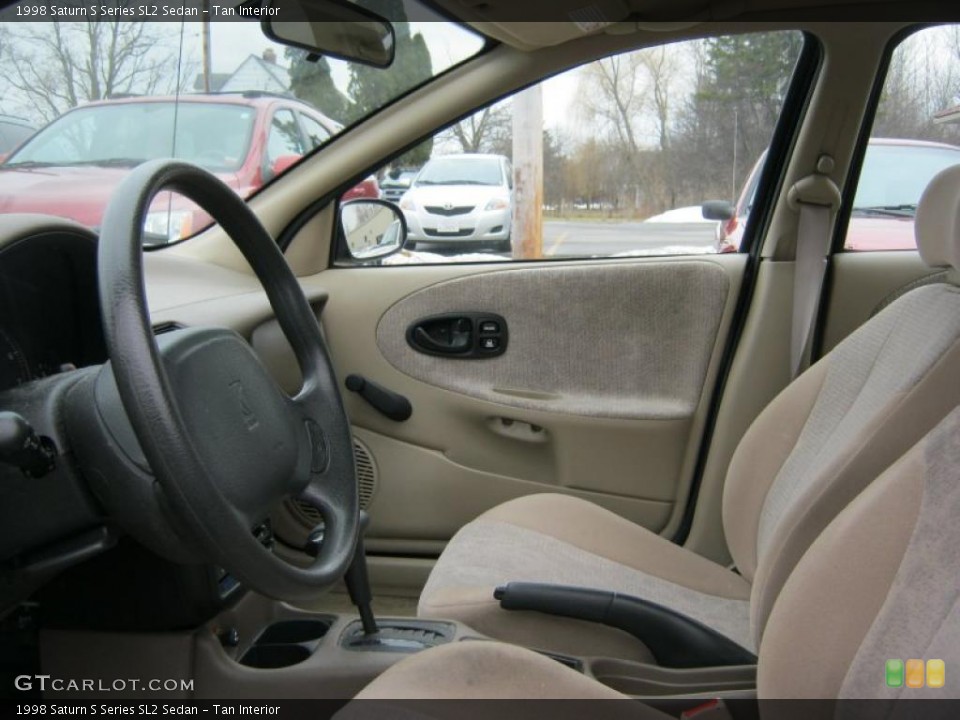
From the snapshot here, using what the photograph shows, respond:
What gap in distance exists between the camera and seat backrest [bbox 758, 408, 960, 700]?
99cm

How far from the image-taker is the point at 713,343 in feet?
7.27

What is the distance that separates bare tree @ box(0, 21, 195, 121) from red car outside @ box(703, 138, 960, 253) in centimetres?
135

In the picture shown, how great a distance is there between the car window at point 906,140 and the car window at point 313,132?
1.31 meters

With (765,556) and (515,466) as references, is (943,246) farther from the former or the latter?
(515,466)

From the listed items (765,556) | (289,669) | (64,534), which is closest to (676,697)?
(765,556)

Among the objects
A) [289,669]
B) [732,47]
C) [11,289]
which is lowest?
[289,669]

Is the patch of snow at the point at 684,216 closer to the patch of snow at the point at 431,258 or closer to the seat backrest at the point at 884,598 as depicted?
the patch of snow at the point at 431,258

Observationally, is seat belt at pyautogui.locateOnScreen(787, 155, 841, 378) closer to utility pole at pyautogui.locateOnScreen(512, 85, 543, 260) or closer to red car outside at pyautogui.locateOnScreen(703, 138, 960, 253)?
red car outside at pyautogui.locateOnScreen(703, 138, 960, 253)

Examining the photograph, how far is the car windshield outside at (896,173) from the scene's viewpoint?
211 cm

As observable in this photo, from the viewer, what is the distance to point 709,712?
48.8 inches

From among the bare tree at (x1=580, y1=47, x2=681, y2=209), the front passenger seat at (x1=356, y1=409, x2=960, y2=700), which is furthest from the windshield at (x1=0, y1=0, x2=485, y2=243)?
the front passenger seat at (x1=356, y1=409, x2=960, y2=700)

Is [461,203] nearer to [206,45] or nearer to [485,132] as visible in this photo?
[485,132]

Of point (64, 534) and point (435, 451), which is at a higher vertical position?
point (64, 534)

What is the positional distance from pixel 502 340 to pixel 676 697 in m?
1.16
